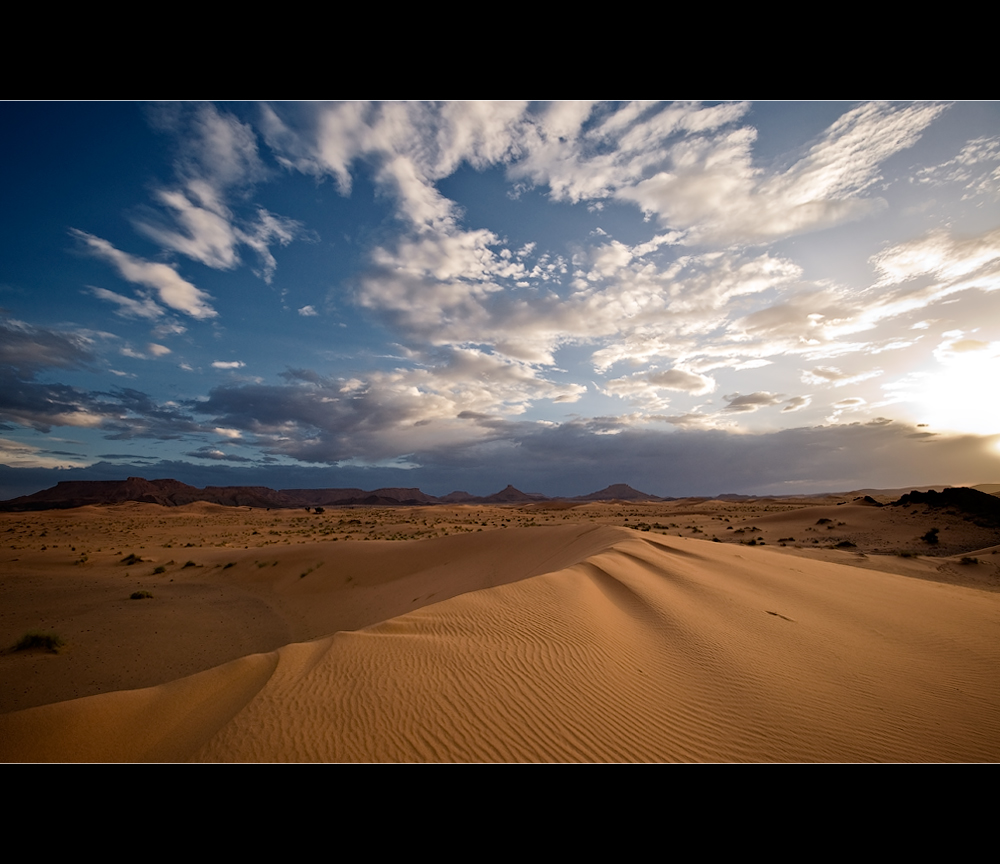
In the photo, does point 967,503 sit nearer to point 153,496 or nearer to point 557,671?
point 557,671

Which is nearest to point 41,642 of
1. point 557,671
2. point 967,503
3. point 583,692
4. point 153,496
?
point 557,671

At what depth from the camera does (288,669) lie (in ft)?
15.4

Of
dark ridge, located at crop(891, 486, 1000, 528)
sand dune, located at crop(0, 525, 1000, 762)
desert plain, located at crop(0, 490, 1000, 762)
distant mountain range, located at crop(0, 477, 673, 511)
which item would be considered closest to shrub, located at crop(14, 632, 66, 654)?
desert plain, located at crop(0, 490, 1000, 762)

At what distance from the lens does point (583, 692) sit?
4156 millimetres

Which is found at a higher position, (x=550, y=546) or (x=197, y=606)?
(x=550, y=546)

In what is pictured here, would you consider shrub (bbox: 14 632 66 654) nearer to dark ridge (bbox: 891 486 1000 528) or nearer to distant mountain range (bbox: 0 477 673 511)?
dark ridge (bbox: 891 486 1000 528)

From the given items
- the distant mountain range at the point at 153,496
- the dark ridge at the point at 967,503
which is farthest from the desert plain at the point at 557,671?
the distant mountain range at the point at 153,496

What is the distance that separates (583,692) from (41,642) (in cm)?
1192

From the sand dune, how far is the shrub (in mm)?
6532

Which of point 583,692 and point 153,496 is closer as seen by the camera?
point 583,692

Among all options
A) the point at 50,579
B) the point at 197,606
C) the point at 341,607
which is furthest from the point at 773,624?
the point at 50,579

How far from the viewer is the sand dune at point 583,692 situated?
11.2 ft
